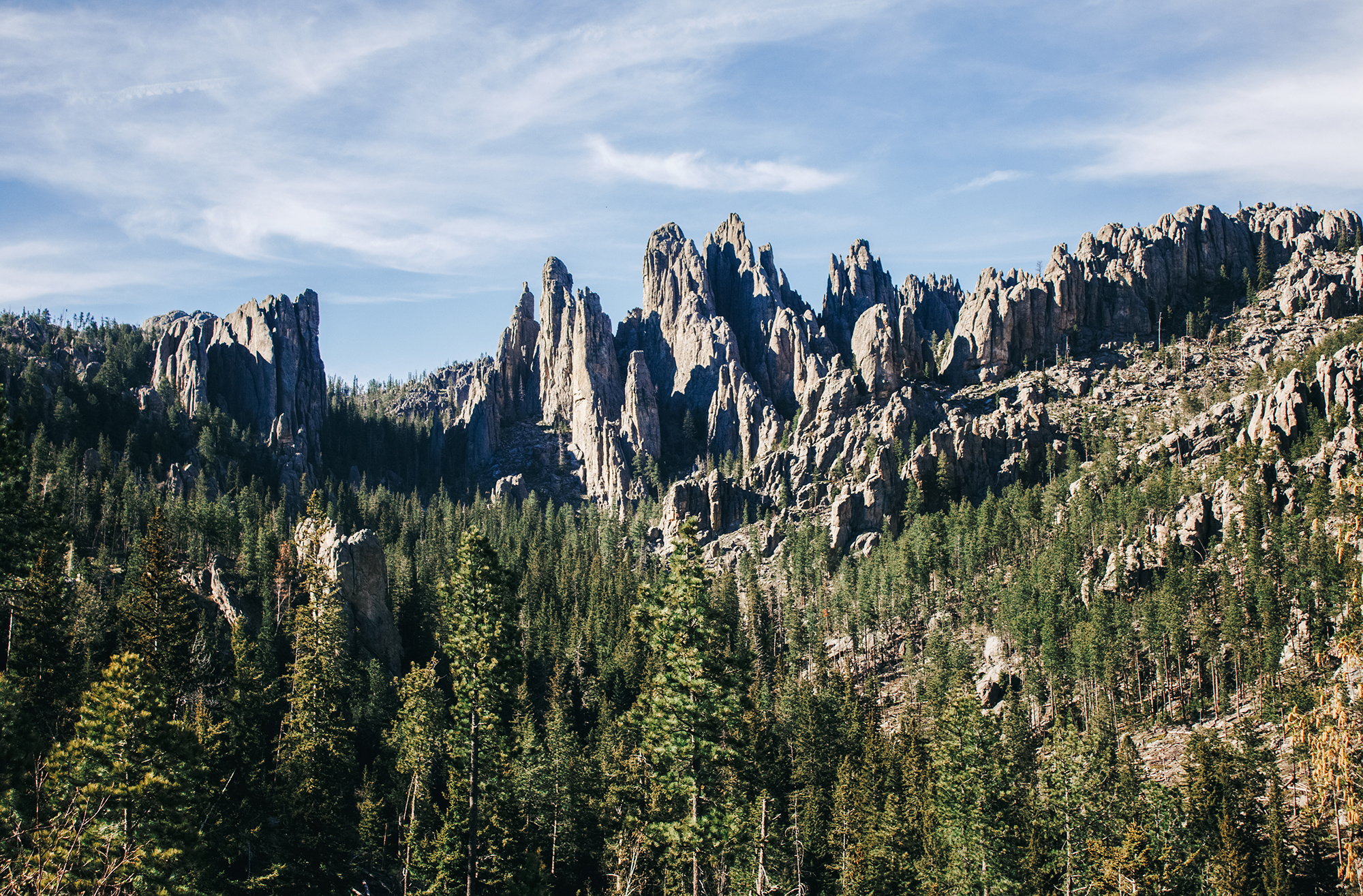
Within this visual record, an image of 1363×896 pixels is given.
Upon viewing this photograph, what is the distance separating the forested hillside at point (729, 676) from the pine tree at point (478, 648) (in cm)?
12

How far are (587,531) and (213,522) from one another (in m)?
75.2

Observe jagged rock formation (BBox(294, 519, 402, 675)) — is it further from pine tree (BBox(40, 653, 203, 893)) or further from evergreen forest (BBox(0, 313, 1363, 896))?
pine tree (BBox(40, 653, 203, 893))

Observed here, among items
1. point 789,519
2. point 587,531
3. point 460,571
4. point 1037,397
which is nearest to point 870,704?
point 460,571

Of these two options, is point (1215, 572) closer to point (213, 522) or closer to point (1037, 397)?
point (1037, 397)

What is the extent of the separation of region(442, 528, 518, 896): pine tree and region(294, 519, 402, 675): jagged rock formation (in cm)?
5196

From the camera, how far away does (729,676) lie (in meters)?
26.8

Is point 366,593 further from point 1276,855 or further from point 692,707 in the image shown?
point 1276,855

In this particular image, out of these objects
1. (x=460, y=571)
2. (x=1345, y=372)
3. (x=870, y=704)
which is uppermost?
(x=1345, y=372)

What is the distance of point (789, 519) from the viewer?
158250 mm

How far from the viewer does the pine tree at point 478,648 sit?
30406mm

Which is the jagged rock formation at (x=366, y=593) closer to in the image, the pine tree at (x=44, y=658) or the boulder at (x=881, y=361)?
the pine tree at (x=44, y=658)

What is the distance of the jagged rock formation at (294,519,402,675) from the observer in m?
79.9

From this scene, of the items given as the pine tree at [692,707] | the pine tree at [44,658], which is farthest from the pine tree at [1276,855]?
the pine tree at [44,658]

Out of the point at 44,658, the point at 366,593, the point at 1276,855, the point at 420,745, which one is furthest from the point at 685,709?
the point at 366,593
